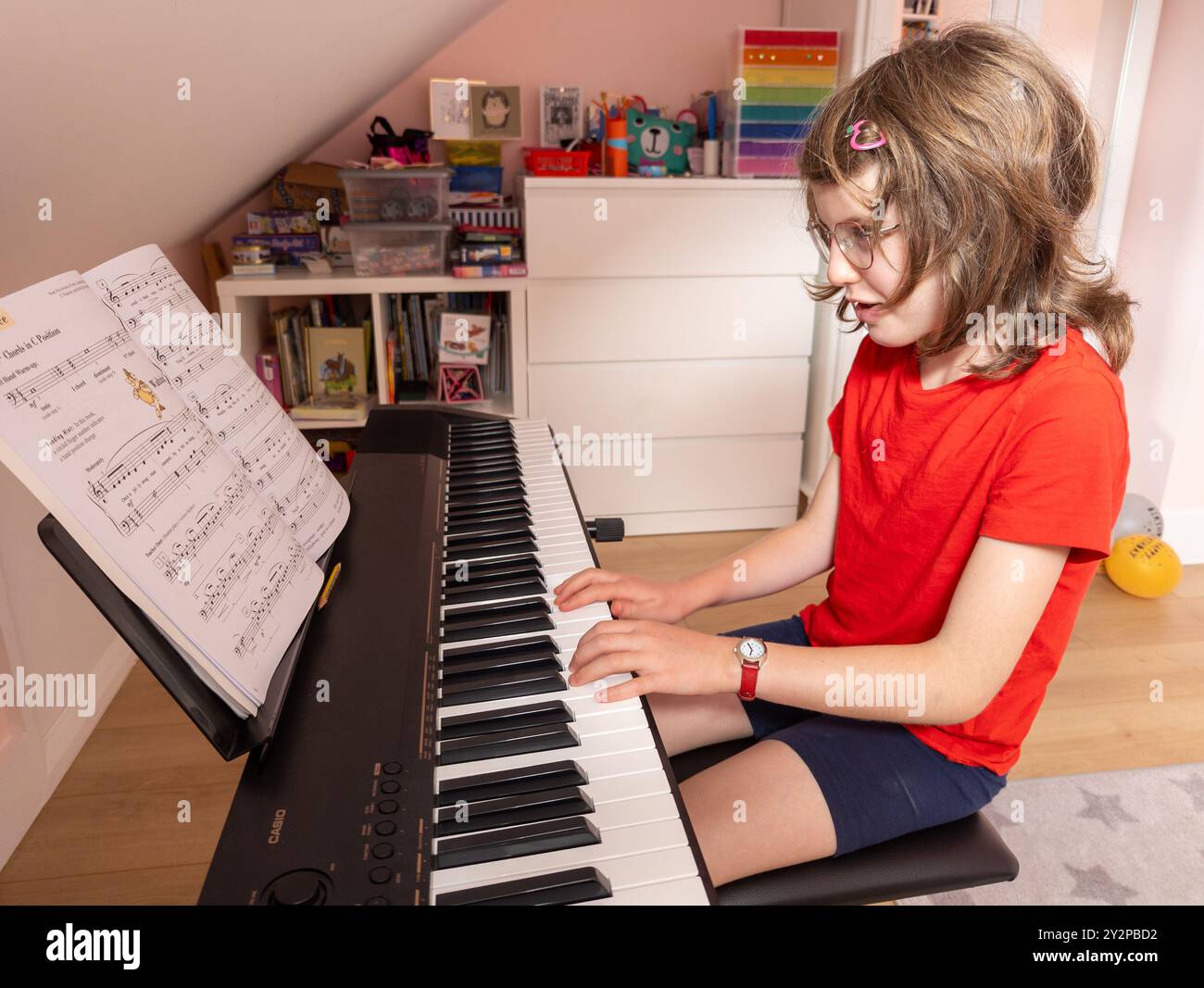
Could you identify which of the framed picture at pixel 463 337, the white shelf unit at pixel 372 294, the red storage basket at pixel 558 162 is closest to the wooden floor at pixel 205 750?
the white shelf unit at pixel 372 294

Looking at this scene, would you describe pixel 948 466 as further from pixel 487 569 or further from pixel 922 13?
pixel 922 13

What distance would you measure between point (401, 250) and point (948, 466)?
199 centimetres

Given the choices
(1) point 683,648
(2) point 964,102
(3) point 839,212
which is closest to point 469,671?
(1) point 683,648

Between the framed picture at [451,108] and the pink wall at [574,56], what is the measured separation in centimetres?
12

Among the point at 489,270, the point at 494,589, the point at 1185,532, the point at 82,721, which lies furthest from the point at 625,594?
the point at 1185,532

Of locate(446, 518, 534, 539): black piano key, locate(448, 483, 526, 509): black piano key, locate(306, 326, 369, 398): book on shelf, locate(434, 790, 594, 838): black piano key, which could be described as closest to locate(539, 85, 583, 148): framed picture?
locate(306, 326, 369, 398): book on shelf

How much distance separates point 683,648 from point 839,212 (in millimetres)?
495

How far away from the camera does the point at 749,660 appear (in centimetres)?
99

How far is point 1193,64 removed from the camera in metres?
2.50

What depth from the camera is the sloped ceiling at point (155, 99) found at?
103cm

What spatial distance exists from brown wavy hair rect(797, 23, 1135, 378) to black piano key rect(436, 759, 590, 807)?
0.59 m

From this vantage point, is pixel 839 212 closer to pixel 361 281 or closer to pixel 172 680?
pixel 172 680

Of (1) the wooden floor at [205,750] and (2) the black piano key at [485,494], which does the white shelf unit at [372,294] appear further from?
(2) the black piano key at [485,494]
